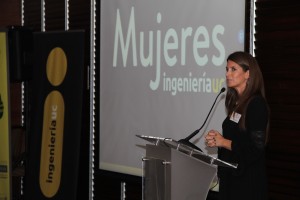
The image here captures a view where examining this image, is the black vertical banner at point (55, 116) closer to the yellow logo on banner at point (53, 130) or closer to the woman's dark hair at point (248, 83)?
the yellow logo on banner at point (53, 130)

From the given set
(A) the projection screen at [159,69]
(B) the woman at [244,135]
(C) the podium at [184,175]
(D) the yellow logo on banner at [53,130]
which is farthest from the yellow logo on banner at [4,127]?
(B) the woman at [244,135]

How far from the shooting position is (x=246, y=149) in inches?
122

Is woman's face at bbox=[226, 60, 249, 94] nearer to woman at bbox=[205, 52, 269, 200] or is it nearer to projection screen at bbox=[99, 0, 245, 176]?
woman at bbox=[205, 52, 269, 200]

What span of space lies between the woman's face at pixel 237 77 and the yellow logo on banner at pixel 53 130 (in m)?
2.61

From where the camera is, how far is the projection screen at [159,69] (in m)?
4.29

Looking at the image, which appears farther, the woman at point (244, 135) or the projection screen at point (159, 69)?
the projection screen at point (159, 69)

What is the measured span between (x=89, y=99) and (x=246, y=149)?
109 inches

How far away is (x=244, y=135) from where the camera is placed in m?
3.11

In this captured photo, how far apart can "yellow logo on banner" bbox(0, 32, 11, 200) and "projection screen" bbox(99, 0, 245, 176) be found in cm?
98

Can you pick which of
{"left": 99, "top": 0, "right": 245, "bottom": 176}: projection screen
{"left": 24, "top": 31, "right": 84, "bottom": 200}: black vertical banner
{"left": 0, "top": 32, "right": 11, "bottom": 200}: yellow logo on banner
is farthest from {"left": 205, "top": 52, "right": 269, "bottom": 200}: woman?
{"left": 0, "top": 32, "right": 11, "bottom": 200}: yellow logo on banner

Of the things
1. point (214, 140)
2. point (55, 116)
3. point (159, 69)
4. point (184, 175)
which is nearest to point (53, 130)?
point (55, 116)

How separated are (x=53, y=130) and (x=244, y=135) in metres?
2.79

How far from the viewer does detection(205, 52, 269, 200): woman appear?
307 centimetres

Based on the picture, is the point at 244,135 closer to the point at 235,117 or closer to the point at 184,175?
the point at 235,117
